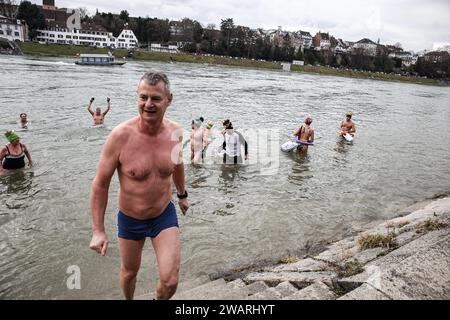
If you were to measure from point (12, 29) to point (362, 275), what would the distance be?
109 meters

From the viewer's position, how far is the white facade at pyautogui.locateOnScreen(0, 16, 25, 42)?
9062 centimetres

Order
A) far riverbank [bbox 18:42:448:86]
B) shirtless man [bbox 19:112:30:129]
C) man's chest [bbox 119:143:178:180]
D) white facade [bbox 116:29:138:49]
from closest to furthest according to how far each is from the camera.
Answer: man's chest [bbox 119:143:178:180] → shirtless man [bbox 19:112:30:129] → far riverbank [bbox 18:42:448:86] → white facade [bbox 116:29:138:49]

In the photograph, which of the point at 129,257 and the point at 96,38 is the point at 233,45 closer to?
the point at 96,38

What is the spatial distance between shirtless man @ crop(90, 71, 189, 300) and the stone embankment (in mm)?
1130

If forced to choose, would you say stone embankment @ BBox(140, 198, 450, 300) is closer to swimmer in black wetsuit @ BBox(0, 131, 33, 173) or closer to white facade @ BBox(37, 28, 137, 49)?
swimmer in black wetsuit @ BBox(0, 131, 33, 173)

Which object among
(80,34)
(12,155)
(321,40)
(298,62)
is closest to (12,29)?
(80,34)

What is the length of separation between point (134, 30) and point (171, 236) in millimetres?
121434

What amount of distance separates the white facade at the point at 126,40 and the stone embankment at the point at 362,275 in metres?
116

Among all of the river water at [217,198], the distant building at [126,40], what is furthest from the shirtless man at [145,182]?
the distant building at [126,40]

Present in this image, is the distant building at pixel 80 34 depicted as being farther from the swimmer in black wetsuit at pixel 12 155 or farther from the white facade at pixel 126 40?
the swimmer in black wetsuit at pixel 12 155

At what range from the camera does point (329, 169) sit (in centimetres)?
1268

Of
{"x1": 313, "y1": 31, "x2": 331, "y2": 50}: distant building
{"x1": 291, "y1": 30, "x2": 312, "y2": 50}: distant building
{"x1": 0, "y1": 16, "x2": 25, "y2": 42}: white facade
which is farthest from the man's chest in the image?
{"x1": 313, "y1": 31, "x2": 331, "y2": 50}: distant building

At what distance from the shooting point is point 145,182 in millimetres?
3566
